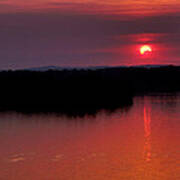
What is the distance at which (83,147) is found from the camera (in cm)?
1992

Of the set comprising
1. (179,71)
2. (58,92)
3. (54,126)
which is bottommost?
(54,126)

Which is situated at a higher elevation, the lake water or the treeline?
the treeline

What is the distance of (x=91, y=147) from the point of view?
19938 millimetres

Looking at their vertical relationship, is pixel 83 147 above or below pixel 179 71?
below

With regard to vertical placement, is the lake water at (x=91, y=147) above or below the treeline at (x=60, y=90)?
below

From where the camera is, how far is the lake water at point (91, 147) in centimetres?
1568

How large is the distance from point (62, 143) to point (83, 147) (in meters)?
1.39

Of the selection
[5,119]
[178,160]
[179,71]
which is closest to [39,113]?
[5,119]

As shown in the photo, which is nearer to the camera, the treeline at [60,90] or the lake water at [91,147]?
the lake water at [91,147]

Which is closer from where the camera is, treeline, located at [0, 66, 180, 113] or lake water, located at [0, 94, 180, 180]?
lake water, located at [0, 94, 180, 180]

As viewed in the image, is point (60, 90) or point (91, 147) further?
point (60, 90)

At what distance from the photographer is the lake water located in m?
15.7

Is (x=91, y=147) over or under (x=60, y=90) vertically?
under

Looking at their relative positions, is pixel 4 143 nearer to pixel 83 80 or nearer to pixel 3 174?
pixel 3 174
